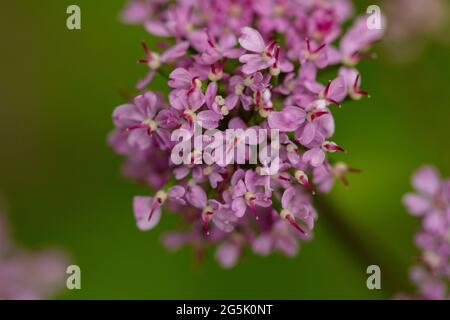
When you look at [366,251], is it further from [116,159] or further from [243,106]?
[116,159]

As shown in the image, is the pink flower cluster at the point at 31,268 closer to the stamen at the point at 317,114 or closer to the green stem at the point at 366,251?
the green stem at the point at 366,251

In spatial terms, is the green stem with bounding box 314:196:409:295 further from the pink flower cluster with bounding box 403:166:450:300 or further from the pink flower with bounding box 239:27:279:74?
the pink flower with bounding box 239:27:279:74

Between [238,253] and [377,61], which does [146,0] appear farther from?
[377,61]

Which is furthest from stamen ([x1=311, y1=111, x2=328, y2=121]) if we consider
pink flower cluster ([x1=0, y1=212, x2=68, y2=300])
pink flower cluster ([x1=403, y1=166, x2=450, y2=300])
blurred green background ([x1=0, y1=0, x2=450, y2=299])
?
pink flower cluster ([x1=0, y1=212, x2=68, y2=300])

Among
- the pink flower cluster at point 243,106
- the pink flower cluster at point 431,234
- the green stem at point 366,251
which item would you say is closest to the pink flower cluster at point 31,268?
the pink flower cluster at point 243,106

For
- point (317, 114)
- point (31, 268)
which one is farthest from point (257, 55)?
point (31, 268)

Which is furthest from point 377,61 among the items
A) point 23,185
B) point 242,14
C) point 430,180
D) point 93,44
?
point 23,185
